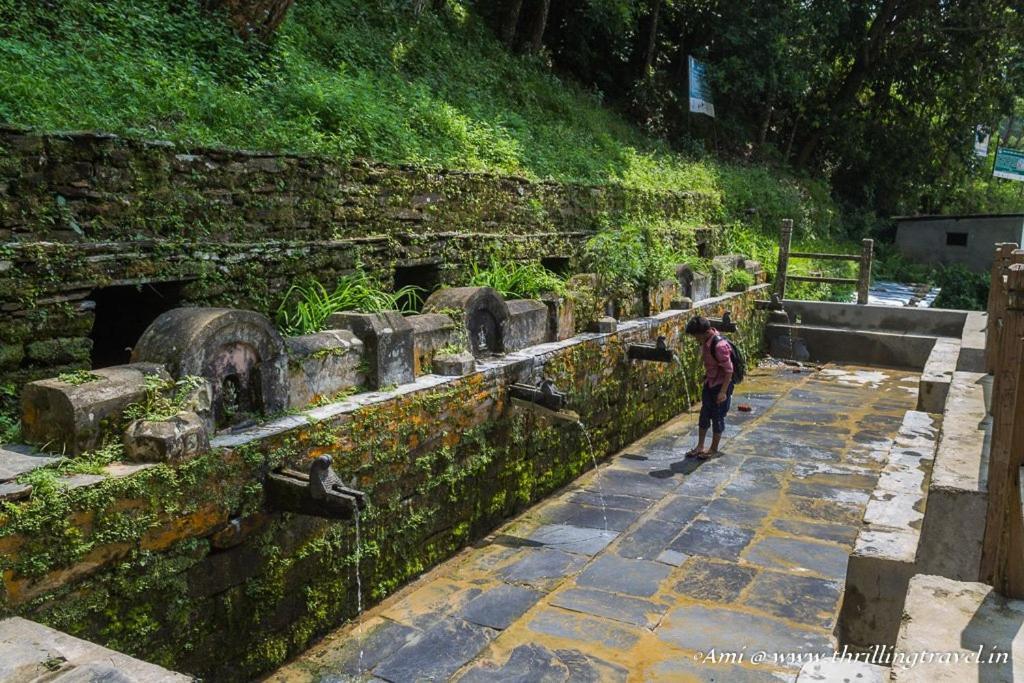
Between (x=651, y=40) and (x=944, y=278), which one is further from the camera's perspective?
(x=651, y=40)

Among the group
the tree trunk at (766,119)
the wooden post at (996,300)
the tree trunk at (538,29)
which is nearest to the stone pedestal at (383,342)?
the wooden post at (996,300)

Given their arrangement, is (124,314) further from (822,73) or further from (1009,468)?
(822,73)

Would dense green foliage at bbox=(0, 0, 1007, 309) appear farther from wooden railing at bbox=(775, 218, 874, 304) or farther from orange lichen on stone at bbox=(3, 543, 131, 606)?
orange lichen on stone at bbox=(3, 543, 131, 606)

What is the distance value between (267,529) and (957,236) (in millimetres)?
17605

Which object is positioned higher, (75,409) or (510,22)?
(510,22)

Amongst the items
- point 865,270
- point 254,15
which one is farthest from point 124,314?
point 865,270

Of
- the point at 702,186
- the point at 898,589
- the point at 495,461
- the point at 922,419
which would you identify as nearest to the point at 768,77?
the point at 702,186

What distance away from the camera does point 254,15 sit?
8570mm

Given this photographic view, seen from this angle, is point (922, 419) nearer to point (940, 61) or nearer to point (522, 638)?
point (522, 638)

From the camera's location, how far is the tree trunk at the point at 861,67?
20094 millimetres

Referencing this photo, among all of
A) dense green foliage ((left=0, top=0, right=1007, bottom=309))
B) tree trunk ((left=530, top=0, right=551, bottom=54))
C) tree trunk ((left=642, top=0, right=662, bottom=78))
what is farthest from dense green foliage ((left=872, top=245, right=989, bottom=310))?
tree trunk ((left=530, top=0, right=551, bottom=54))

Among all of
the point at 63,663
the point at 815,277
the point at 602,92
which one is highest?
the point at 602,92

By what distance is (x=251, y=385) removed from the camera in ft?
13.8

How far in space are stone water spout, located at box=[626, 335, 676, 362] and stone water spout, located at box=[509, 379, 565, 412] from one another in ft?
6.97
